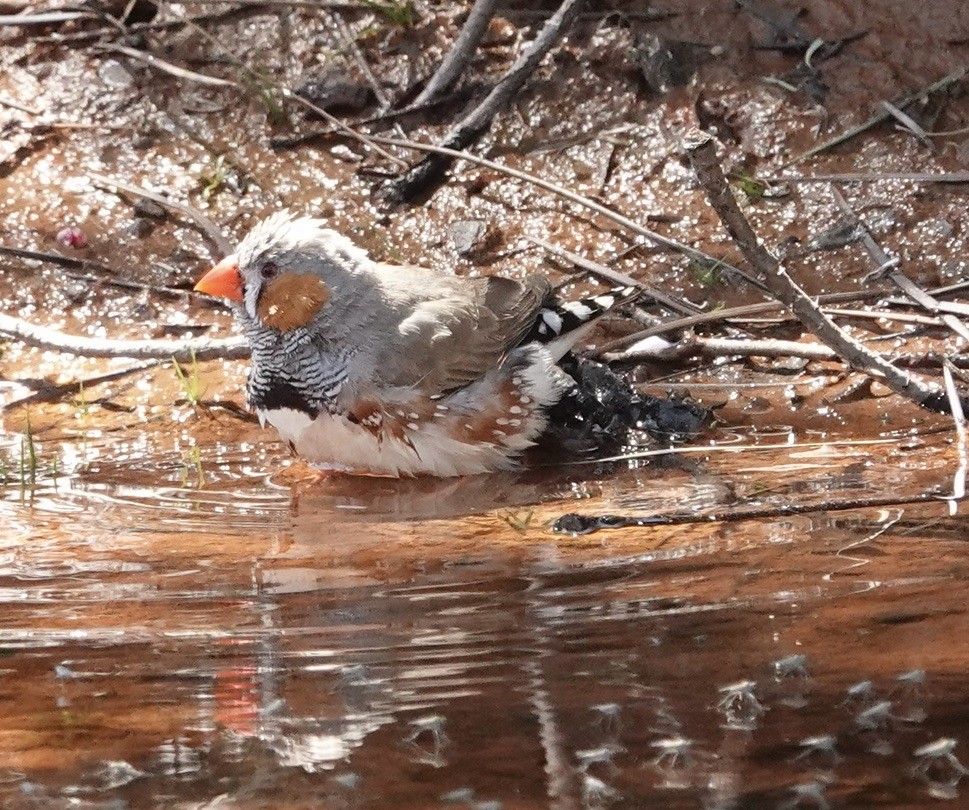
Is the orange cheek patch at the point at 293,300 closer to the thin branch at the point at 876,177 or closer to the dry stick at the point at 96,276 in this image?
the dry stick at the point at 96,276

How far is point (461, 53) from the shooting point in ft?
20.2

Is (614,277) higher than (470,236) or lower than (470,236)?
lower

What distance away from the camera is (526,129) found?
619 centimetres

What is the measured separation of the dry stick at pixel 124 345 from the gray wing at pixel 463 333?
893mm

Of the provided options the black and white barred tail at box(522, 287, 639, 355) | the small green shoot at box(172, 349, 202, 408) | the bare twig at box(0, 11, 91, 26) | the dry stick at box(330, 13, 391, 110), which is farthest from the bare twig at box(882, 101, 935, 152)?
the bare twig at box(0, 11, 91, 26)

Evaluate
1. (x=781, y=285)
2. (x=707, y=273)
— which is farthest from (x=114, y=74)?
(x=781, y=285)

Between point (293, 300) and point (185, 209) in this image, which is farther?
point (185, 209)

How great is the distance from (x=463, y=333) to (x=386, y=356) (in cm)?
28

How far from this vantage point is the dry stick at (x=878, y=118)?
590 centimetres

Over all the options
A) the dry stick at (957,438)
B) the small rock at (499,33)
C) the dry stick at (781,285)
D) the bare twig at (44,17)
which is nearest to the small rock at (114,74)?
the bare twig at (44,17)

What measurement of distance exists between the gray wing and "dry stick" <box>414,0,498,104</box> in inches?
65.1

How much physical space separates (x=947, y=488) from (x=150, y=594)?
2069 millimetres

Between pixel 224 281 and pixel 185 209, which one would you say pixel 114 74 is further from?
pixel 224 281

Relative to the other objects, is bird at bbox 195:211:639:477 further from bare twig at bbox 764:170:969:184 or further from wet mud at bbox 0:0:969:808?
bare twig at bbox 764:170:969:184
